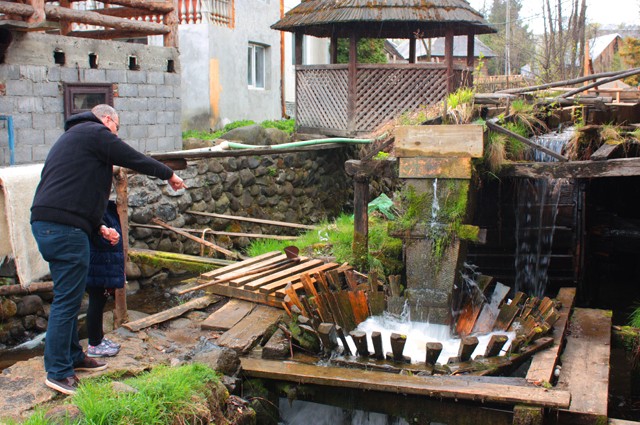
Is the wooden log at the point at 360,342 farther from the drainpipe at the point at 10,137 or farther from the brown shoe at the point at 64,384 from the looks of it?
the drainpipe at the point at 10,137

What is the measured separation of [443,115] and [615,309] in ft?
15.8

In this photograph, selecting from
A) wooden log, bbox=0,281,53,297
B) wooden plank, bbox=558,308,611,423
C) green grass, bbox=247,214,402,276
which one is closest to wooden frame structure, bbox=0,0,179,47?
wooden log, bbox=0,281,53,297

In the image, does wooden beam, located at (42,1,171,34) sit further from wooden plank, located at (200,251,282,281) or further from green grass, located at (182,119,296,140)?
wooden plank, located at (200,251,282,281)

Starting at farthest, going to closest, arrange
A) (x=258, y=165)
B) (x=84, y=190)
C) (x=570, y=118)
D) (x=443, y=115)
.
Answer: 1. (x=258, y=165)
2. (x=570, y=118)
3. (x=443, y=115)
4. (x=84, y=190)

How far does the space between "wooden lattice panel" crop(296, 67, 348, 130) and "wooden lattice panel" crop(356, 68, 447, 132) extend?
0.49 meters

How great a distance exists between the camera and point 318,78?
1652 cm

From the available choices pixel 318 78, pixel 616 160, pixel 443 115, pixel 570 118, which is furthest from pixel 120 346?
pixel 318 78

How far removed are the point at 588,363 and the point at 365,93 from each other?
1026 centimetres

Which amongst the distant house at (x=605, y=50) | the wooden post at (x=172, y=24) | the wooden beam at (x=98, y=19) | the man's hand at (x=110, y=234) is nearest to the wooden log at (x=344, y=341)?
the man's hand at (x=110, y=234)

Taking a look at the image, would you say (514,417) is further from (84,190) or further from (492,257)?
(492,257)

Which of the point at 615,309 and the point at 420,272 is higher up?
the point at 420,272

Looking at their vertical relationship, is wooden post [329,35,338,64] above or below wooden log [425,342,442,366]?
above

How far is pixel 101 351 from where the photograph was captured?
5.80 meters

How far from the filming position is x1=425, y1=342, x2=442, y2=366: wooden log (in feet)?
19.5
